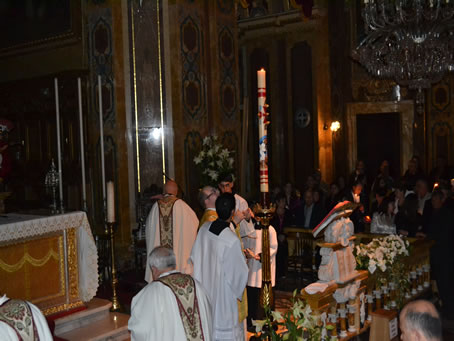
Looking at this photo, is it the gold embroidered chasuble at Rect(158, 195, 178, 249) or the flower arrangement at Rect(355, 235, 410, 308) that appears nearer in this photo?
the flower arrangement at Rect(355, 235, 410, 308)

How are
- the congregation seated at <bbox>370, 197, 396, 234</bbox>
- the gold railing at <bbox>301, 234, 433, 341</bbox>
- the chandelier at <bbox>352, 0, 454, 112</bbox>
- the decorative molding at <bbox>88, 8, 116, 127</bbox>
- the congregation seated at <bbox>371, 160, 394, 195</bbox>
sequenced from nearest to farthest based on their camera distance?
the gold railing at <bbox>301, 234, 433, 341</bbox> < the chandelier at <bbox>352, 0, 454, 112</bbox> < the congregation seated at <bbox>370, 197, 396, 234</bbox> < the decorative molding at <bbox>88, 8, 116, 127</bbox> < the congregation seated at <bbox>371, 160, 394, 195</bbox>

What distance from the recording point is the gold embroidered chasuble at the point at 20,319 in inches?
141

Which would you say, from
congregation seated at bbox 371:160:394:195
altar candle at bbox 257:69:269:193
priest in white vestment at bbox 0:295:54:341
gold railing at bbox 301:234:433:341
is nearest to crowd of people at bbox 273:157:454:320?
gold railing at bbox 301:234:433:341

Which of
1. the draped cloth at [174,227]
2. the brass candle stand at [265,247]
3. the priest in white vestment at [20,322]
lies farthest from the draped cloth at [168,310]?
the draped cloth at [174,227]

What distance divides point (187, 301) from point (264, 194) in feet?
A: 4.01

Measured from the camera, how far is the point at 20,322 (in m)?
3.60

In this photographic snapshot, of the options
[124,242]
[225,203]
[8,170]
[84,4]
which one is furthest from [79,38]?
[225,203]

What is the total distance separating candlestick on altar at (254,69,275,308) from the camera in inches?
194

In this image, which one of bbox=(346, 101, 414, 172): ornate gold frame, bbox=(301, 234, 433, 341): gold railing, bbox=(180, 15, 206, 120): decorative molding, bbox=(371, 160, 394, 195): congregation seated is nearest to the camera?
bbox=(301, 234, 433, 341): gold railing

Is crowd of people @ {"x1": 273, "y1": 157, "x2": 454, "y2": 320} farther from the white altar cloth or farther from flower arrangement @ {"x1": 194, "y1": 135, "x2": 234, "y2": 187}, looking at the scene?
the white altar cloth

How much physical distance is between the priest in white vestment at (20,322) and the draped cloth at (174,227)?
419 centimetres

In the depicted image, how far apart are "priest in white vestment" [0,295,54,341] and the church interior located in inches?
76.3

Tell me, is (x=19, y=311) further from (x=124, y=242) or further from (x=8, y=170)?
(x=124, y=242)

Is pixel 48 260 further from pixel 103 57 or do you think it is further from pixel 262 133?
pixel 103 57
